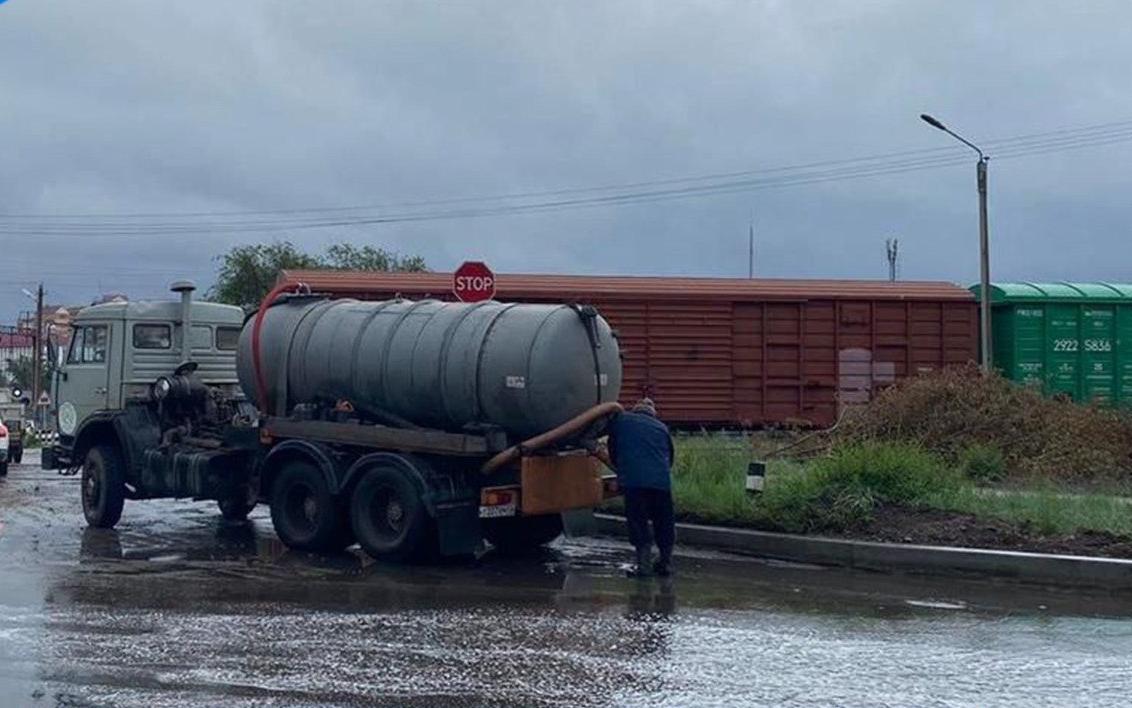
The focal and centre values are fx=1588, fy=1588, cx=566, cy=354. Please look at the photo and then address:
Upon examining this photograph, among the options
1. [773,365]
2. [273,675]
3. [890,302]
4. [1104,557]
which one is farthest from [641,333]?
[273,675]

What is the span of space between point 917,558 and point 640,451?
9.12 feet

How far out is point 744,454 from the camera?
65.7 ft

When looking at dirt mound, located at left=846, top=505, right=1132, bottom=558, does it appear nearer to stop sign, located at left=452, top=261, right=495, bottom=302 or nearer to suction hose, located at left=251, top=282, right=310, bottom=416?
stop sign, located at left=452, top=261, right=495, bottom=302

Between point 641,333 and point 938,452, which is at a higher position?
point 641,333

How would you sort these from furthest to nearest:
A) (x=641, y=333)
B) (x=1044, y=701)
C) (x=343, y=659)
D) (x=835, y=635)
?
(x=641, y=333) < (x=835, y=635) < (x=343, y=659) < (x=1044, y=701)

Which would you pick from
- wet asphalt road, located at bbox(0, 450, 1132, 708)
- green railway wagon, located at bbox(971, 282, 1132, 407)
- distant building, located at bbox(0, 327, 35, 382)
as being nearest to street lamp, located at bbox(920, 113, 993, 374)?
green railway wagon, located at bbox(971, 282, 1132, 407)

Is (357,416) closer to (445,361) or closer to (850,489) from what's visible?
(445,361)

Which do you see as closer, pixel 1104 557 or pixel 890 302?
pixel 1104 557

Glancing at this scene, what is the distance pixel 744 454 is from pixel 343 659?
35.3 feet

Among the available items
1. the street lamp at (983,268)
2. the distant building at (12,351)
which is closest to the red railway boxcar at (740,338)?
the street lamp at (983,268)

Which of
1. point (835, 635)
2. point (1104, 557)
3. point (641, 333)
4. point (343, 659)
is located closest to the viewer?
point (343, 659)

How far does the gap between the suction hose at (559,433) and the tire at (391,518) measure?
83 cm

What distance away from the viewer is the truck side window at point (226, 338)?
62.2 feet

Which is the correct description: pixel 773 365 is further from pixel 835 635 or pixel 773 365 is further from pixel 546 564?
pixel 835 635
